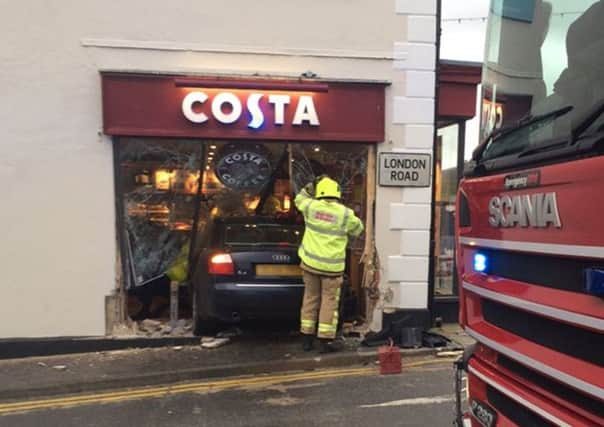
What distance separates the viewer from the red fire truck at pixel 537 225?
2.06 m

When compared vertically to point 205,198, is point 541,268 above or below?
below

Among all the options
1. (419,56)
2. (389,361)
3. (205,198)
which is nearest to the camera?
(389,361)

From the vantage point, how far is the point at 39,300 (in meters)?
6.45

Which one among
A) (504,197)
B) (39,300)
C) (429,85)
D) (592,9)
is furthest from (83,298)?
(592,9)

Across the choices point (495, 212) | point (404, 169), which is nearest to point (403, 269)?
point (404, 169)

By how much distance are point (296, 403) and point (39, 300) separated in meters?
3.14

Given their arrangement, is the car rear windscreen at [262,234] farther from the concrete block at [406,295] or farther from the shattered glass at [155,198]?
the concrete block at [406,295]

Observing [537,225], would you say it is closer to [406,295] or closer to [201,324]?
[406,295]

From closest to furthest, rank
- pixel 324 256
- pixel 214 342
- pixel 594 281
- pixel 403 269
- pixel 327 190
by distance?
pixel 594 281 < pixel 324 256 < pixel 327 190 < pixel 214 342 < pixel 403 269

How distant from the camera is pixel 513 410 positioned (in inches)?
100

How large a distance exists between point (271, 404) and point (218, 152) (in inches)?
123

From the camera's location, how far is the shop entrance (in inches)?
273

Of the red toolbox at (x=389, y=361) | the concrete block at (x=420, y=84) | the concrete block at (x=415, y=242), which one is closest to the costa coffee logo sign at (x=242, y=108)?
the concrete block at (x=420, y=84)

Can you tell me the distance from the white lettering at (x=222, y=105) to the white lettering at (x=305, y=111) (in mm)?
650
